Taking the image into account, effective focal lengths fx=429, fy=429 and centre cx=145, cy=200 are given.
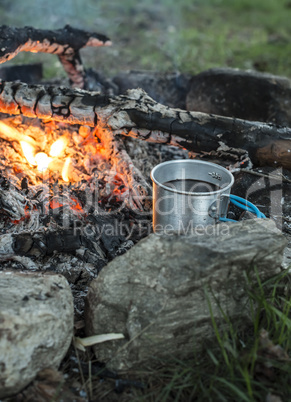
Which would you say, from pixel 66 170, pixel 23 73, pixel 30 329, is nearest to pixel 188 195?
pixel 30 329

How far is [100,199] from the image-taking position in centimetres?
327

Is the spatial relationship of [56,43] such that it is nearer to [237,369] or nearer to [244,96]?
[244,96]

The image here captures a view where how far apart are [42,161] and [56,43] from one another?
4.21 feet

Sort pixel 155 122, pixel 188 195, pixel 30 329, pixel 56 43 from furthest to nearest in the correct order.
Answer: pixel 56 43, pixel 155 122, pixel 188 195, pixel 30 329

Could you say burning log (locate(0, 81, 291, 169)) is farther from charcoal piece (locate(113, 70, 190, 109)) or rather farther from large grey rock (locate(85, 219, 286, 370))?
charcoal piece (locate(113, 70, 190, 109))

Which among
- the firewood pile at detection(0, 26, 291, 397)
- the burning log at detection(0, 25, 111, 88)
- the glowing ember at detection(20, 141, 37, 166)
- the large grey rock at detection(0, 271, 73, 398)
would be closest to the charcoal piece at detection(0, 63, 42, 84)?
the burning log at detection(0, 25, 111, 88)

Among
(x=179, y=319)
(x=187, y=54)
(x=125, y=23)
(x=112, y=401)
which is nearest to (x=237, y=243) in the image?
(x=179, y=319)

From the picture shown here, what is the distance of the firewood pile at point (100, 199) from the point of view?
197cm

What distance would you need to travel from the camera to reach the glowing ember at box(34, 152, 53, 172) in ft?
11.3

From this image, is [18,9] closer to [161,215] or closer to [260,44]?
[260,44]

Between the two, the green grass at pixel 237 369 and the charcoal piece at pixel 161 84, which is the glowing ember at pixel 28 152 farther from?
the green grass at pixel 237 369

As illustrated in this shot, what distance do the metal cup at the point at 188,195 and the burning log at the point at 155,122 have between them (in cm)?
41

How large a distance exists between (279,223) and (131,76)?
2.84m

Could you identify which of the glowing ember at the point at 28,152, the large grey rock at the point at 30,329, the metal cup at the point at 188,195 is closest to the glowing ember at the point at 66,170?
the glowing ember at the point at 28,152
